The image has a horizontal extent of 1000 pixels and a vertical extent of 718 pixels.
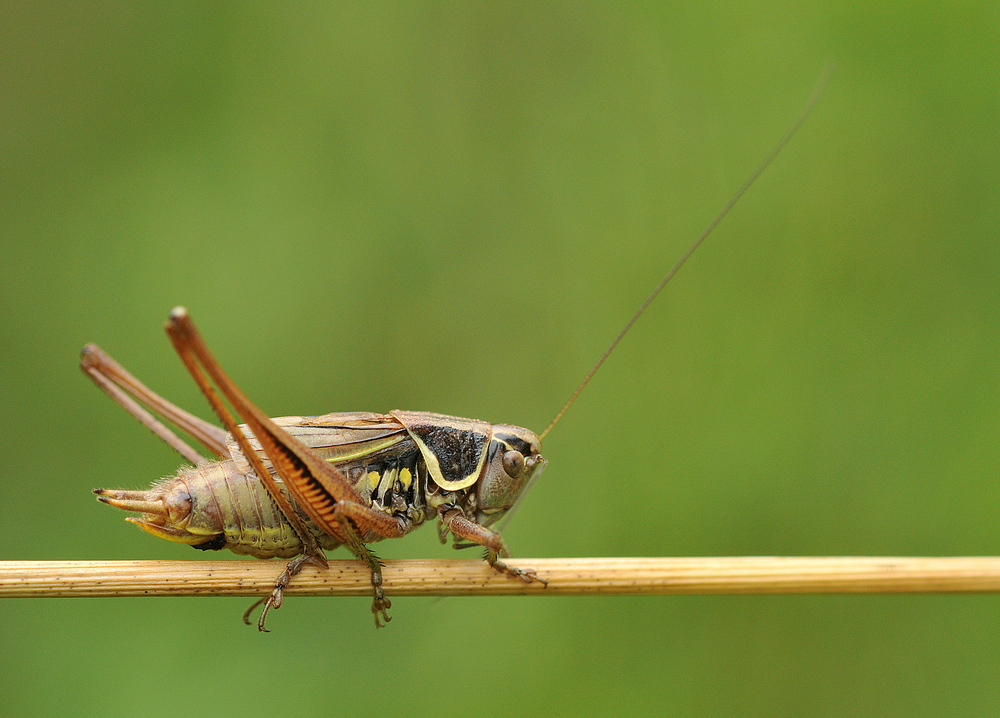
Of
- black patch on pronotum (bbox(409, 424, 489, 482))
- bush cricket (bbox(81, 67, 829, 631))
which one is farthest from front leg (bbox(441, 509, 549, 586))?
black patch on pronotum (bbox(409, 424, 489, 482))

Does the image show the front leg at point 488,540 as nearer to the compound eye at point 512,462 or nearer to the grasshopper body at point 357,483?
the grasshopper body at point 357,483

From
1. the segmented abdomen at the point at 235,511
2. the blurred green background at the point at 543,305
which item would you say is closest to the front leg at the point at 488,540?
the segmented abdomen at the point at 235,511

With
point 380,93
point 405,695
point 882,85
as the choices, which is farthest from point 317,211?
point 882,85

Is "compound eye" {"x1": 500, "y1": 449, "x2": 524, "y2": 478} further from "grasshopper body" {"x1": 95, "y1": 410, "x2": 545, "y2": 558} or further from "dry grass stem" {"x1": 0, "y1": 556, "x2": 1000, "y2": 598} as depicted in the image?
"dry grass stem" {"x1": 0, "y1": 556, "x2": 1000, "y2": 598}

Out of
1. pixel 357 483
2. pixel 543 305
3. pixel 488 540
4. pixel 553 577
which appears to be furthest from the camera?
pixel 543 305

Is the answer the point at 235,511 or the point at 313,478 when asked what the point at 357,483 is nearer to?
the point at 313,478

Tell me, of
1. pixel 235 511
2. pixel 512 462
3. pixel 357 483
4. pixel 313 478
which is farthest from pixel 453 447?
pixel 235 511

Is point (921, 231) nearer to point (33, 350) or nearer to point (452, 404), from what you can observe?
point (452, 404)
